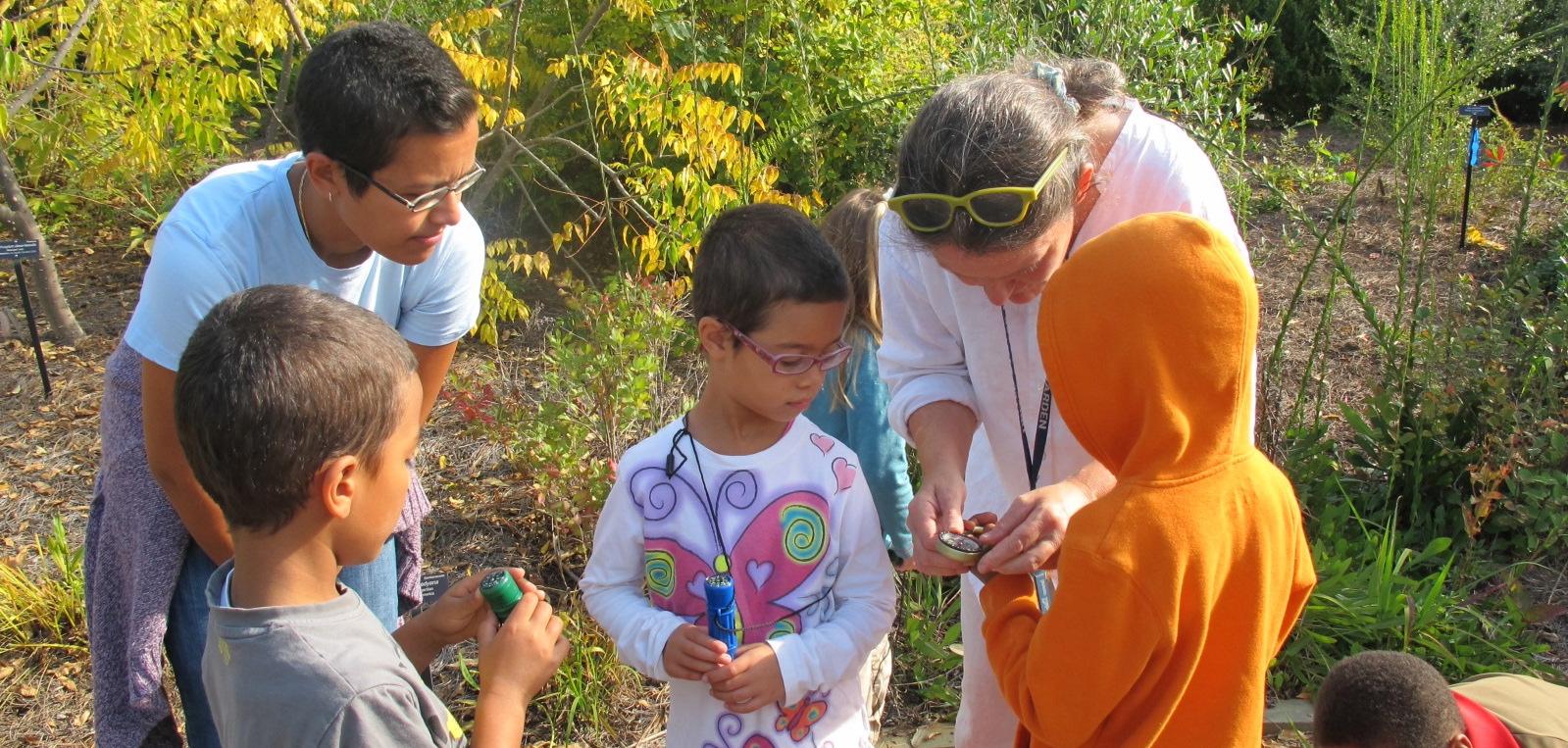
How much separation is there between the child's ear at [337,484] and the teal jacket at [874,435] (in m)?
1.70

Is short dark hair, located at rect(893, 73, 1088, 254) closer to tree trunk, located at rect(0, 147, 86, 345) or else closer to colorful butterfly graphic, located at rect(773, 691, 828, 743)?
colorful butterfly graphic, located at rect(773, 691, 828, 743)

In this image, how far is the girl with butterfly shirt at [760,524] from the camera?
2.30 m

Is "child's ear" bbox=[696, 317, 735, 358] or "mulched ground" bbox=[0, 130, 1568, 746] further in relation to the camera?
"mulched ground" bbox=[0, 130, 1568, 746]

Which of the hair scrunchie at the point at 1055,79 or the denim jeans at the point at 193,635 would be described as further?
the denim jeans at the point at 193,635

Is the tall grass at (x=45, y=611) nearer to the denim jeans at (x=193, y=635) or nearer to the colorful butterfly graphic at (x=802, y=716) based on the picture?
the denim jeans at (x=193, y=635)

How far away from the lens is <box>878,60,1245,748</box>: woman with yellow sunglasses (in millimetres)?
2078

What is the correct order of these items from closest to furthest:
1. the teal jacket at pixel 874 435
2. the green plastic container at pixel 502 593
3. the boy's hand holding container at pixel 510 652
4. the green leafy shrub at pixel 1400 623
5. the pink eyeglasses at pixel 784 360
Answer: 1. the boy's hand holding container at pixel 510 652
2. the green plastic container at pixel 502 593
3. the pink eyeglasses at pixel 784 360
4. the teal jacket at pixel 874 435
5. the green leafy shrub at pixel 1400 623

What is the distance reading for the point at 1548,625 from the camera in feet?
12.8

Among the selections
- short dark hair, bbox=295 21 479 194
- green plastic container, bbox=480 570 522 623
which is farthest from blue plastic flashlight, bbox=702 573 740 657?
short dark hair, bbox=295 21 479 194

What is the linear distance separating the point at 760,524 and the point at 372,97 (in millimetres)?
1103

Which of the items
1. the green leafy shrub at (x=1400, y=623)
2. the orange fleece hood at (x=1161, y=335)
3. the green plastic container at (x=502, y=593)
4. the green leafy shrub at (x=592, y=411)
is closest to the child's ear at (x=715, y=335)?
the green plastic container at (x=502, y=593)

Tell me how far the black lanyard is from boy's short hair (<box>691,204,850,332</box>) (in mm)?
376

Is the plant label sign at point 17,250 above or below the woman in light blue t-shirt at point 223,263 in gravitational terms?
below

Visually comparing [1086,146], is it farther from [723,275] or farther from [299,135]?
[299,135]
